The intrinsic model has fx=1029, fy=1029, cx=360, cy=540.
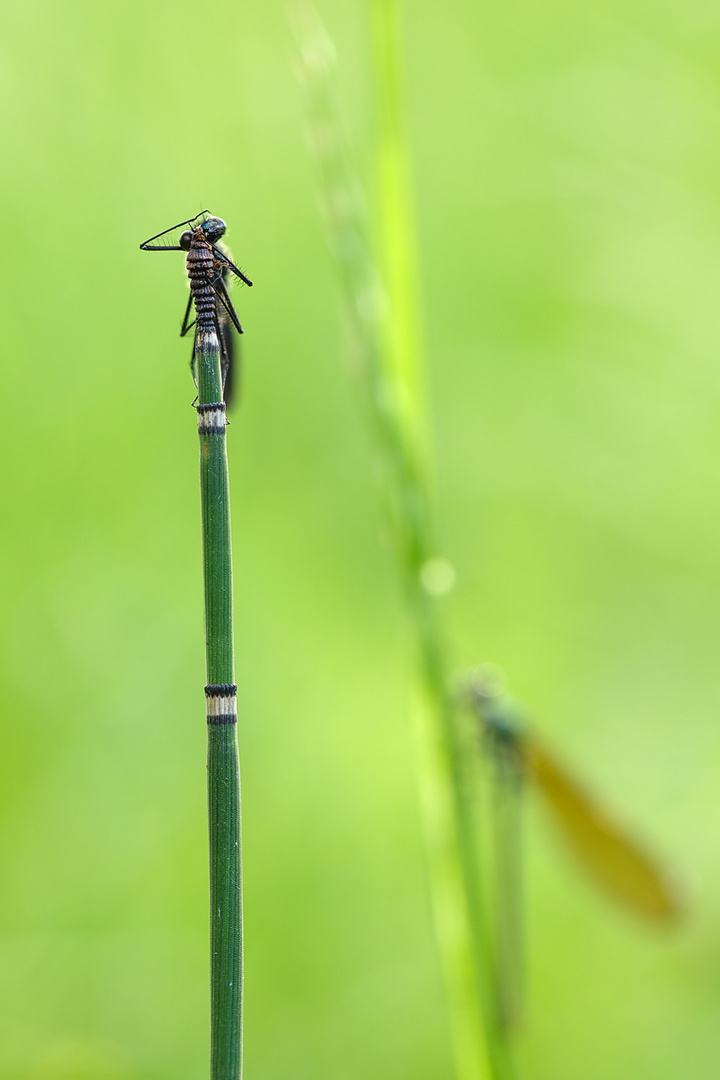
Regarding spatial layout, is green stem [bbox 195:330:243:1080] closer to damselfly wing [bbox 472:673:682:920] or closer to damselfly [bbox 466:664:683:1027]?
damselfly [bbox 466:664:683:1027]

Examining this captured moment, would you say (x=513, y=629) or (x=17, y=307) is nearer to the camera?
(x=17, y=307)

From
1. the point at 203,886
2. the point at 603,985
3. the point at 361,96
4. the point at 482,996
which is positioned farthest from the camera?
the point at 361,96

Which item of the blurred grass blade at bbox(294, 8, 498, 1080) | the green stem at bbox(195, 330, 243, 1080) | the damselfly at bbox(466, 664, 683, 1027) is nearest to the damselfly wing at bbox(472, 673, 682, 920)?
the damselfly at bbox(466, 664, 683, 1027)

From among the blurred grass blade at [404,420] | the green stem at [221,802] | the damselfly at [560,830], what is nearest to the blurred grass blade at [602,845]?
the damselfly at [560,830]

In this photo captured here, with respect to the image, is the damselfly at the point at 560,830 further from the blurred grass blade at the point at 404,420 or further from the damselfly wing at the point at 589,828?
the blurred grass blade at the point at 404,420

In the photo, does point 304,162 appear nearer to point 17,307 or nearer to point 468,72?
point 468,72

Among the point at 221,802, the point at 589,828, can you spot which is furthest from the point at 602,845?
the point at 221,802

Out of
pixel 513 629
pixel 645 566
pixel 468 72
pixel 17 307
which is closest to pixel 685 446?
pixel 645 566
